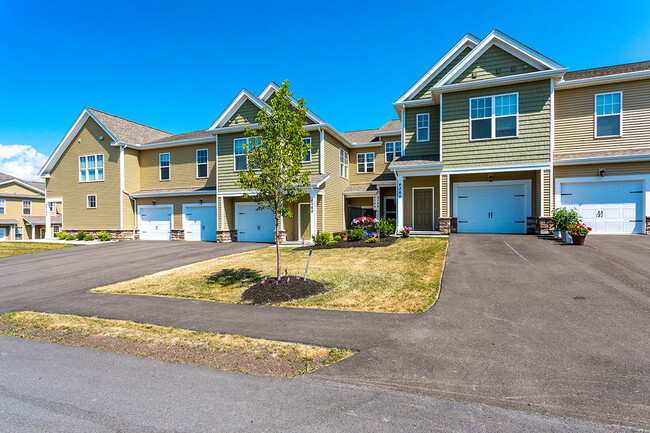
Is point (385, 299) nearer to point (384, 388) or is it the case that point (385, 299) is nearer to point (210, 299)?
point (384, 388)

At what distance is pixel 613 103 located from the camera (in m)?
14.9

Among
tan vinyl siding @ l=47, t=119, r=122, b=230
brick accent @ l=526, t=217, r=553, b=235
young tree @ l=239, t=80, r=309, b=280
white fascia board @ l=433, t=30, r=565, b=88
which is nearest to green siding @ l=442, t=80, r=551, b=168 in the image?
white fascia board @ l=433, t=30, r=565, b=88

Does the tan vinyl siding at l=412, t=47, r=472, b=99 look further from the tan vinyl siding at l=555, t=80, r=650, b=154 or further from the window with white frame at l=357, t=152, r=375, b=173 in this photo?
the window with white frame at l=357, t=152, r=375, b=173

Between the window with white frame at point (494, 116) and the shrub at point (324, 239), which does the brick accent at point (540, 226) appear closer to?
the window with white frame at point (494, 116)

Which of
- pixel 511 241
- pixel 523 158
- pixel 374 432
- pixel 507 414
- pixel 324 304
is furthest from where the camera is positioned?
pixel 523 158

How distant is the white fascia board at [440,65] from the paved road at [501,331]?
36.3 feet

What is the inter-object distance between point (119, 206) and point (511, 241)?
944 inches

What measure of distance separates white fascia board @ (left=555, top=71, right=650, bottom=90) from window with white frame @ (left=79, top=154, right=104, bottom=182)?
2806 cm

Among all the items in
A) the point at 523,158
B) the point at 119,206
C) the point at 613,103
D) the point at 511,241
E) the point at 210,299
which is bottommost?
the point at 210,299

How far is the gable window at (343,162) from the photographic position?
869 inches

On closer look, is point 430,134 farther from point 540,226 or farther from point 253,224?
point 253,224

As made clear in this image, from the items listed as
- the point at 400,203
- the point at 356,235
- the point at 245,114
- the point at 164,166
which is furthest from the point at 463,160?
the point at 164,166

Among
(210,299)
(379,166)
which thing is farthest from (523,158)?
(210,299)

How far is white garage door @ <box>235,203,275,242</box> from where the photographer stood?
20.5 m
